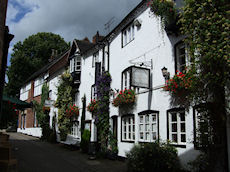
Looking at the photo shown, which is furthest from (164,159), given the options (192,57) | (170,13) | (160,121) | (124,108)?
(170,13)

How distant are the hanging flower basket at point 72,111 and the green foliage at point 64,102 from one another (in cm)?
55

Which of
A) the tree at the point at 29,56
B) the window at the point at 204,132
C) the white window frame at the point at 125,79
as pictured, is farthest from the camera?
the tree at the point at 29,56

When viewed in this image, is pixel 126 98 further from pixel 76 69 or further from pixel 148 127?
pixel 76 69

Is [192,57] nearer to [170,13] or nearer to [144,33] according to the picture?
[170,13]

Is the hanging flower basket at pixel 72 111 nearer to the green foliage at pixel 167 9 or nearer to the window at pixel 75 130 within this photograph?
the window at pixel 75 130

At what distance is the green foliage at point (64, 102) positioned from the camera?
20484 mm

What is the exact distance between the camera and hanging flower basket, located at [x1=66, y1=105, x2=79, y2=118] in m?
19.6

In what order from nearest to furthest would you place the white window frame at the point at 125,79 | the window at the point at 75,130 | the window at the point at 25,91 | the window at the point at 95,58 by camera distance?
the white window frame at the point at 125,79 → the window at the point at 95,58 → the window at the point at 75,130 → the window at the point at 25,91

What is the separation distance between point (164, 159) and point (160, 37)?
560 centimetres

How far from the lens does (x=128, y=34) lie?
1441 cm

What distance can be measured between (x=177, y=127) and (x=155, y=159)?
5.14ft

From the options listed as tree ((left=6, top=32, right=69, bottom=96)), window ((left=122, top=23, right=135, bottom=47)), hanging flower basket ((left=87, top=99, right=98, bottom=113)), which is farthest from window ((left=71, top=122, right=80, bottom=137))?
tree ((left=6, top=32, right=69, bottom=96))

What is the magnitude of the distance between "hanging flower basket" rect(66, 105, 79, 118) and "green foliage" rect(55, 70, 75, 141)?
551mm

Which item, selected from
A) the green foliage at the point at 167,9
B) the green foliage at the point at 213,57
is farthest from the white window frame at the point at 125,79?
the green foliage at the point at 213,57
